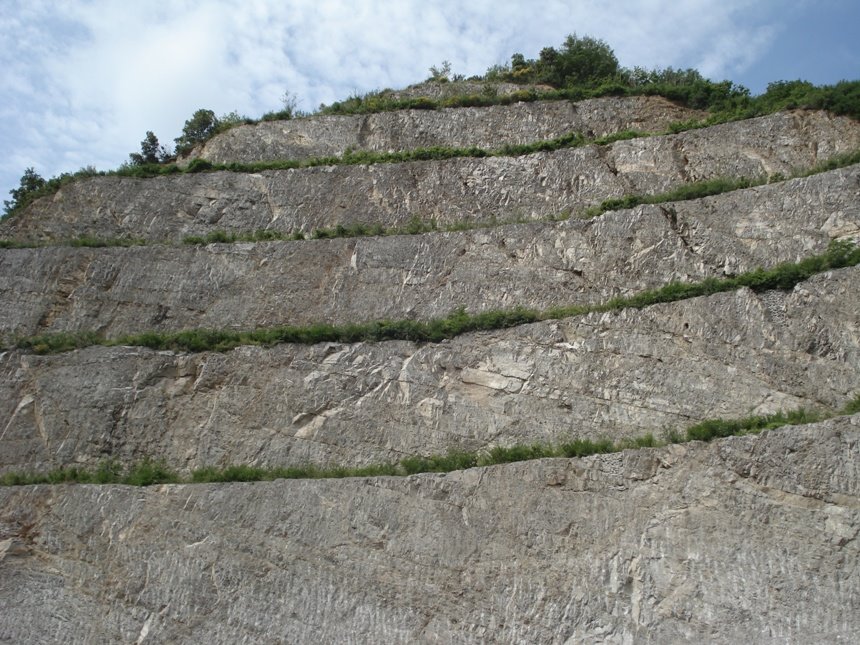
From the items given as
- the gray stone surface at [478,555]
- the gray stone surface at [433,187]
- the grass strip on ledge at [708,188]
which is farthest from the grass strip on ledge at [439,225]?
the gray stone surface at [478,555]

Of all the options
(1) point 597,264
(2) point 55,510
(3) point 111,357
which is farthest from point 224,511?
(1) point 597,264

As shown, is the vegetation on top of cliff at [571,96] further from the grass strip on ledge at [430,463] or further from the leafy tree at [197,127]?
the grass strip on ledge at [430,463]

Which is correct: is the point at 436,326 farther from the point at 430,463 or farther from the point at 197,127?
the point at 197,127

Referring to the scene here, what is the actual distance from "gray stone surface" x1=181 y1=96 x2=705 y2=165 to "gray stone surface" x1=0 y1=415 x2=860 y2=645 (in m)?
8.65

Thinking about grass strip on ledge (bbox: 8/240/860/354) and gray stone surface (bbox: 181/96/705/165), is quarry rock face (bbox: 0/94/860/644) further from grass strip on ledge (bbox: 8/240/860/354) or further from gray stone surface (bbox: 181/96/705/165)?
gray stone surface (bbox: 181/96/705/165)

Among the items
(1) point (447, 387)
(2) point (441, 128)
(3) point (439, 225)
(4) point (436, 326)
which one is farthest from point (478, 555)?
(2) point (441, 128)

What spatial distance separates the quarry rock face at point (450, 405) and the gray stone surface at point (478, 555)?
31mm

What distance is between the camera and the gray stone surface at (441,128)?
18.7 metres

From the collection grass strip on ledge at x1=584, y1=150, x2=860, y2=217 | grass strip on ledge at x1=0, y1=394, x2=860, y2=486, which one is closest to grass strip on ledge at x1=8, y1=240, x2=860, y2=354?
grass strip on ledge at x1=584, y1=150, x2=860, y2=217

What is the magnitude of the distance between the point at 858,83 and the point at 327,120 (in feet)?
33.7

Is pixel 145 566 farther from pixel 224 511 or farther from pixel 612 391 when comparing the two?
pixel 612 391

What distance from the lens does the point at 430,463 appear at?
487 inches

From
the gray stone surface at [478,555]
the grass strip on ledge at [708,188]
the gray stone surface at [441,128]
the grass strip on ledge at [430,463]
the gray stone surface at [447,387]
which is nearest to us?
the gray stone surface at [478,555]

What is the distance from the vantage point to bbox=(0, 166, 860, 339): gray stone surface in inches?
563
